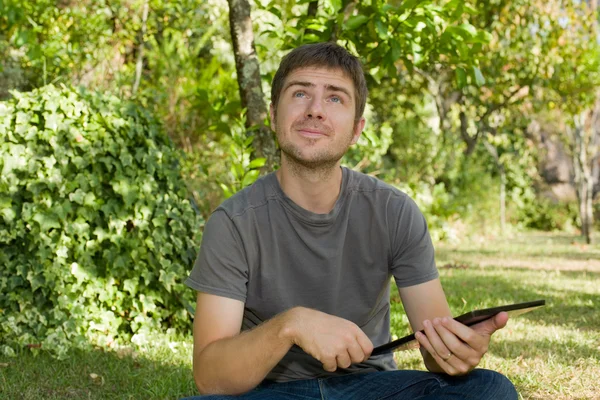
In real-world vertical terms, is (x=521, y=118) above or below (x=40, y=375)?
above

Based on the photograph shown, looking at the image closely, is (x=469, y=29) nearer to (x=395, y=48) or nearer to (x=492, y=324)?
(x=395, y=48)

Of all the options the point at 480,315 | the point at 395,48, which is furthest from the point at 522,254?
the point at 480,315

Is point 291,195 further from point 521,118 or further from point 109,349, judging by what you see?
point 521,118

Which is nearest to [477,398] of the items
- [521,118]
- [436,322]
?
[436,322]

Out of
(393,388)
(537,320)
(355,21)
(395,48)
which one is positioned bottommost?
(537,320)

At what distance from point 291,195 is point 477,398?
903 mm

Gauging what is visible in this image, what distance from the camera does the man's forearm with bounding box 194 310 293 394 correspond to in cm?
192

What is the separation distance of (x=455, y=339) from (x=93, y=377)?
2219 mm

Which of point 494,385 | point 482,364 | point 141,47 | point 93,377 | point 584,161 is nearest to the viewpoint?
point 494,385

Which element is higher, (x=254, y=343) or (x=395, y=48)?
(x=395, y=48)

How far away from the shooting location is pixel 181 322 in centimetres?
430

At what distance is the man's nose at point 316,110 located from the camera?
7.80 ft

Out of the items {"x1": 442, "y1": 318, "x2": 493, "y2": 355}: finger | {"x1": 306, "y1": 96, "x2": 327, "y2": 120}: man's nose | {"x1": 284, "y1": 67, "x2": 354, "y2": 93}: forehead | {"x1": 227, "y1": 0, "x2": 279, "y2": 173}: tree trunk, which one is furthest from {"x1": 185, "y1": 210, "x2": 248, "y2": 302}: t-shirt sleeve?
{"x1": 227, "y1": 0, "x2": 279, "y2": 173}: tree trunk

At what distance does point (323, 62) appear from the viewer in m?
2.45
